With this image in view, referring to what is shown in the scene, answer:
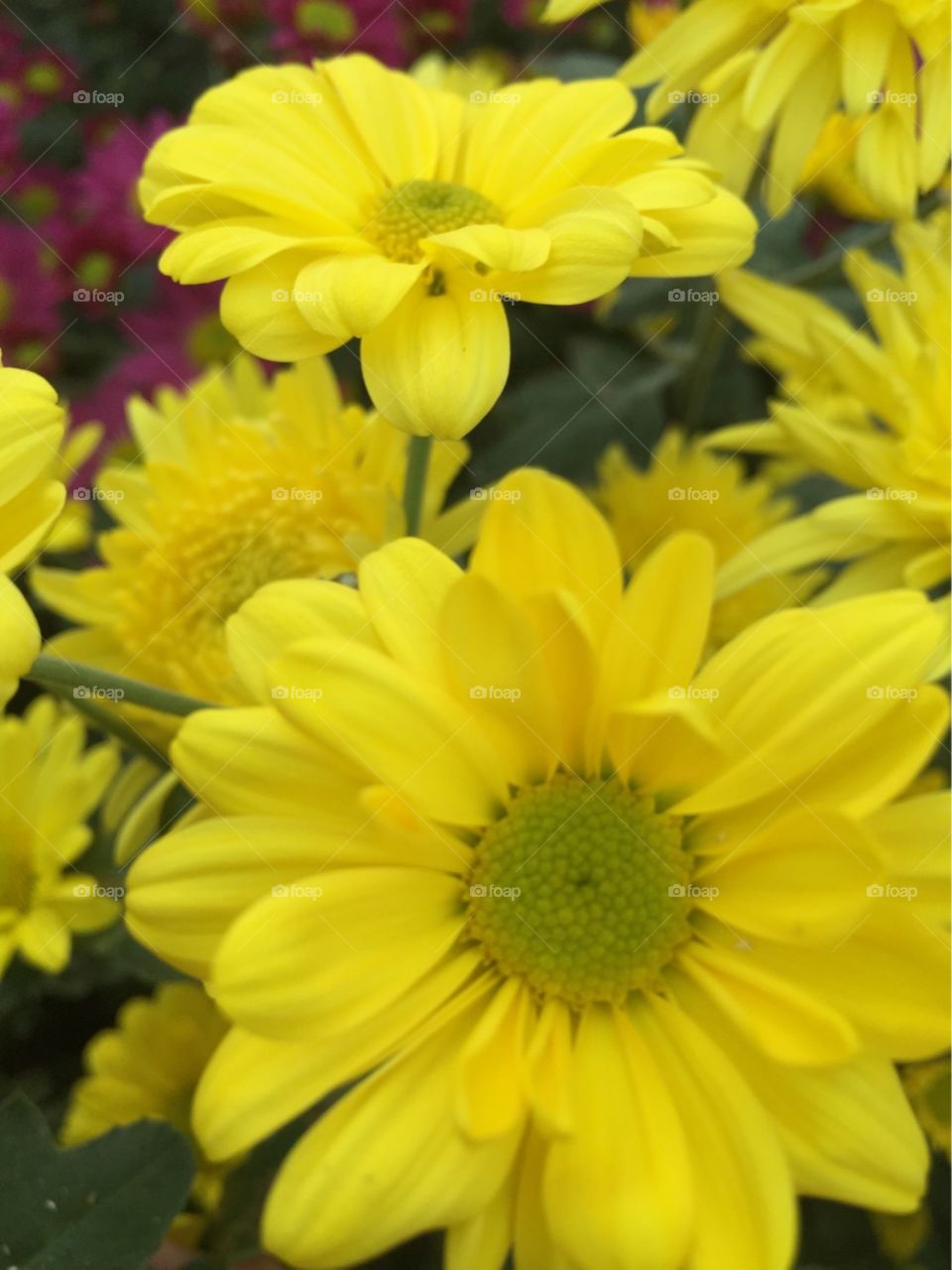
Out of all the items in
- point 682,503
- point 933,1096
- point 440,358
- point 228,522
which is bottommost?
point 933,1096

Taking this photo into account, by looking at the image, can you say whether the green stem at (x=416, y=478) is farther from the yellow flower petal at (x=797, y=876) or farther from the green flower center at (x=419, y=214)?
the yellow flower petal at (x=797, y=876)

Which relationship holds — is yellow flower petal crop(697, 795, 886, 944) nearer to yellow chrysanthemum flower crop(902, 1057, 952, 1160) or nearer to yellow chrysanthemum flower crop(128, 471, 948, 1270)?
yellow chrysanthemum flower crop(128, 471, 948, 1270)

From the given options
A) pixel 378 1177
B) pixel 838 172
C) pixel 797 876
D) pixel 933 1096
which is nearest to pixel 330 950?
pixel 378 1177

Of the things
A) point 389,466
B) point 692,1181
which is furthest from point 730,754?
point 389,466

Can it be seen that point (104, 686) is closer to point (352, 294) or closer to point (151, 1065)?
point (352, 294)

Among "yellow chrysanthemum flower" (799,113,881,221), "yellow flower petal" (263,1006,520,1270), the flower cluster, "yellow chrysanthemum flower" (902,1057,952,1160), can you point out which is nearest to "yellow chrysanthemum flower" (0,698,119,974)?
the flower cluster

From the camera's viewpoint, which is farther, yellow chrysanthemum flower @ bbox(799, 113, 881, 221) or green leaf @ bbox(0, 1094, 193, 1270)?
yellow chrysanthemum flower @ bbox(799, 113, 881, 221)

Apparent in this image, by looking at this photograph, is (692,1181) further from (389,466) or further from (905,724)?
(389,466)
